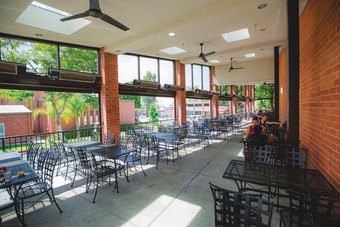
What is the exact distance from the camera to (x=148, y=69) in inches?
309

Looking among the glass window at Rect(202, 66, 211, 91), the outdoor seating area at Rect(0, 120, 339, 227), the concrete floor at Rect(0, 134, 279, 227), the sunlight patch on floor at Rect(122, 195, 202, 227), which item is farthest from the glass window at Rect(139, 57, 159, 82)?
the sunlight patch on floor at Rect(122, 195, 202, 227)

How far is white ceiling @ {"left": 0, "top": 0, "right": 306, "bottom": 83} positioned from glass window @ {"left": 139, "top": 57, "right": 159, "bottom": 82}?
1.61m

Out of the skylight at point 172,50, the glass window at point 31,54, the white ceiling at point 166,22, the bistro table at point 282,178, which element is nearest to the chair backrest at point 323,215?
the bistro table at point 282,178

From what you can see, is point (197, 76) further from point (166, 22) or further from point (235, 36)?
point (166, 22)

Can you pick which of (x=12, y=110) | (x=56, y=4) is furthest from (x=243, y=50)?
(x=12, y=110)

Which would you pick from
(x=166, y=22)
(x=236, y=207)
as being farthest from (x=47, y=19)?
(x=236, y=207)

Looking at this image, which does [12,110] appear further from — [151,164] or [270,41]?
[270,41]

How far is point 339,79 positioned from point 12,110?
9325mm

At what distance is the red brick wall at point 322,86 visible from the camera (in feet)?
6.48

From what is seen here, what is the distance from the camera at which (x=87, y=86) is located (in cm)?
558

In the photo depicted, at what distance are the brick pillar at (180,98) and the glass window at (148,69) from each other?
1.27 meters

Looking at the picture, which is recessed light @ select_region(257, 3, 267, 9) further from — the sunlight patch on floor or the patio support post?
the sunlight patch on floor

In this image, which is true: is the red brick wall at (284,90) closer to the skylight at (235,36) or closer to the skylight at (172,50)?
the skylight at (235,36)

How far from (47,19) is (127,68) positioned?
3165 millimetres
